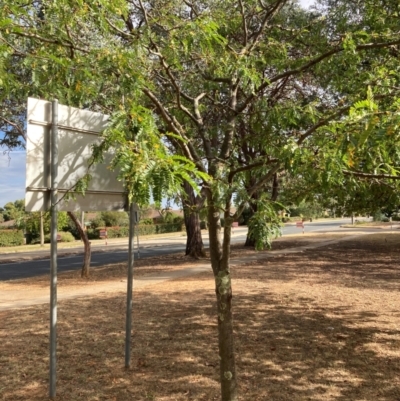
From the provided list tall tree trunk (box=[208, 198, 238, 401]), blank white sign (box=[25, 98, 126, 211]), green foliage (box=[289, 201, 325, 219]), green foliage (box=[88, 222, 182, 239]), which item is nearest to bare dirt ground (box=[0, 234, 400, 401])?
tall tree trunk (box=[208, 198, 238, 401])

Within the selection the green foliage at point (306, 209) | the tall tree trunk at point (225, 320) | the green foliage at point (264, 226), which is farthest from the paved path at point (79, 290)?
the green foliage at point (264, 226)

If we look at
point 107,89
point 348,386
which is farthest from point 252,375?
point 107,89

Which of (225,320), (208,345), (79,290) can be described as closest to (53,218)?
(225,320)

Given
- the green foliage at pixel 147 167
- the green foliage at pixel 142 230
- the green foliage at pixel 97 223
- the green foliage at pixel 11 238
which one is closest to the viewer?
the green foliage at pixel 147 167

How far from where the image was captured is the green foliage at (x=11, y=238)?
36688 mm

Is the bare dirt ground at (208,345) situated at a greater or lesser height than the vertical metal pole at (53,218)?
lesser

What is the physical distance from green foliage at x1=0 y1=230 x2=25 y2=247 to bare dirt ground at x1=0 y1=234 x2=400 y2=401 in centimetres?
2975

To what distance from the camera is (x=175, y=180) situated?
2391mm

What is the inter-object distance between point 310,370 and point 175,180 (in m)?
3.43

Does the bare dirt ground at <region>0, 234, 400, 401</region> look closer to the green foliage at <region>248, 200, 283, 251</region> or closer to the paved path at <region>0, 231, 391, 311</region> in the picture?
the paved path at <region>0, 231, 391, 311</region>

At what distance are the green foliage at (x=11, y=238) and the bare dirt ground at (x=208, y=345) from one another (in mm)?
29752

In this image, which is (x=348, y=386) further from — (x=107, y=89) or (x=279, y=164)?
(x=107, y=89)

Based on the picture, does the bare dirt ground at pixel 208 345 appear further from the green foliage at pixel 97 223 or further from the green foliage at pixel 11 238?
the green foliage at pixel 97 223

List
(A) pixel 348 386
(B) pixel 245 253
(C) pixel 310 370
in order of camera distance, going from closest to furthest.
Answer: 1. (A) pixel 348 386
2. (C) pixel 310 370
3. (B) pixel 245 253
